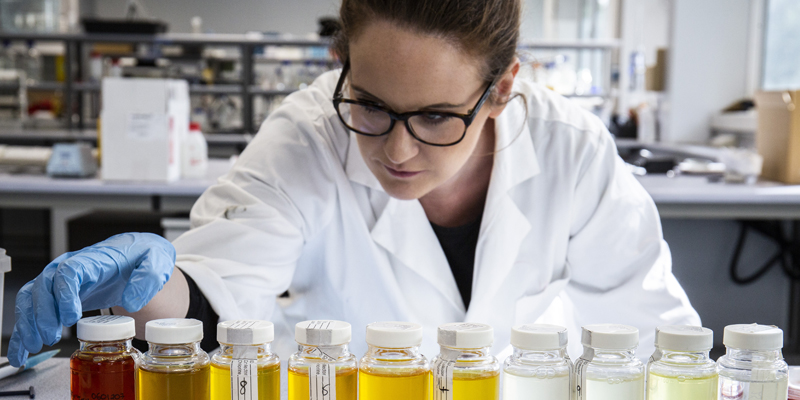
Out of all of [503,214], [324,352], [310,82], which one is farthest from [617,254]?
Answer: [310,82]

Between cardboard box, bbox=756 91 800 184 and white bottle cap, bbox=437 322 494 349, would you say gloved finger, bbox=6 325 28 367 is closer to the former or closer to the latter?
white bottle cap, bbox=437 322 494 349

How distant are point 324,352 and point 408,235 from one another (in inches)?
23.3

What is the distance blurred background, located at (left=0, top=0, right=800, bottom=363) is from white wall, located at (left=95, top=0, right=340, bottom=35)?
0.02 metres

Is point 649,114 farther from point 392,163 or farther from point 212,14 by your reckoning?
point 212,14

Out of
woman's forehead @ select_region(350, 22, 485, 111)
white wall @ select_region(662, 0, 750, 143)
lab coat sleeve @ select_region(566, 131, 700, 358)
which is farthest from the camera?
white wall @ select_region(662, 0, 750, 143)

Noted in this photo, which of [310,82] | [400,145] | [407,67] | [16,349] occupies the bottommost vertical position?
[16,349]

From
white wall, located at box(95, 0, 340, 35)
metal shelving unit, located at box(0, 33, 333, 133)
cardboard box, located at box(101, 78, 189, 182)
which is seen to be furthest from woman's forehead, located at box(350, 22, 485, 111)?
white wall, located at box(95, 0, 340, 35)

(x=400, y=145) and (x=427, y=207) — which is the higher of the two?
(x=400, y=145)

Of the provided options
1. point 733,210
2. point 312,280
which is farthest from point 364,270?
point 733,210

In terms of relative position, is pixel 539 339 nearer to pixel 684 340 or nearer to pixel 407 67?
pixel 684 340

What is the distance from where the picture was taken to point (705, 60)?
4.82 metres

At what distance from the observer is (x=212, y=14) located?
9.04m

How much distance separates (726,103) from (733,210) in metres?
2.54

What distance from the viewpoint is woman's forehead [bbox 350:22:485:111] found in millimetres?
988
